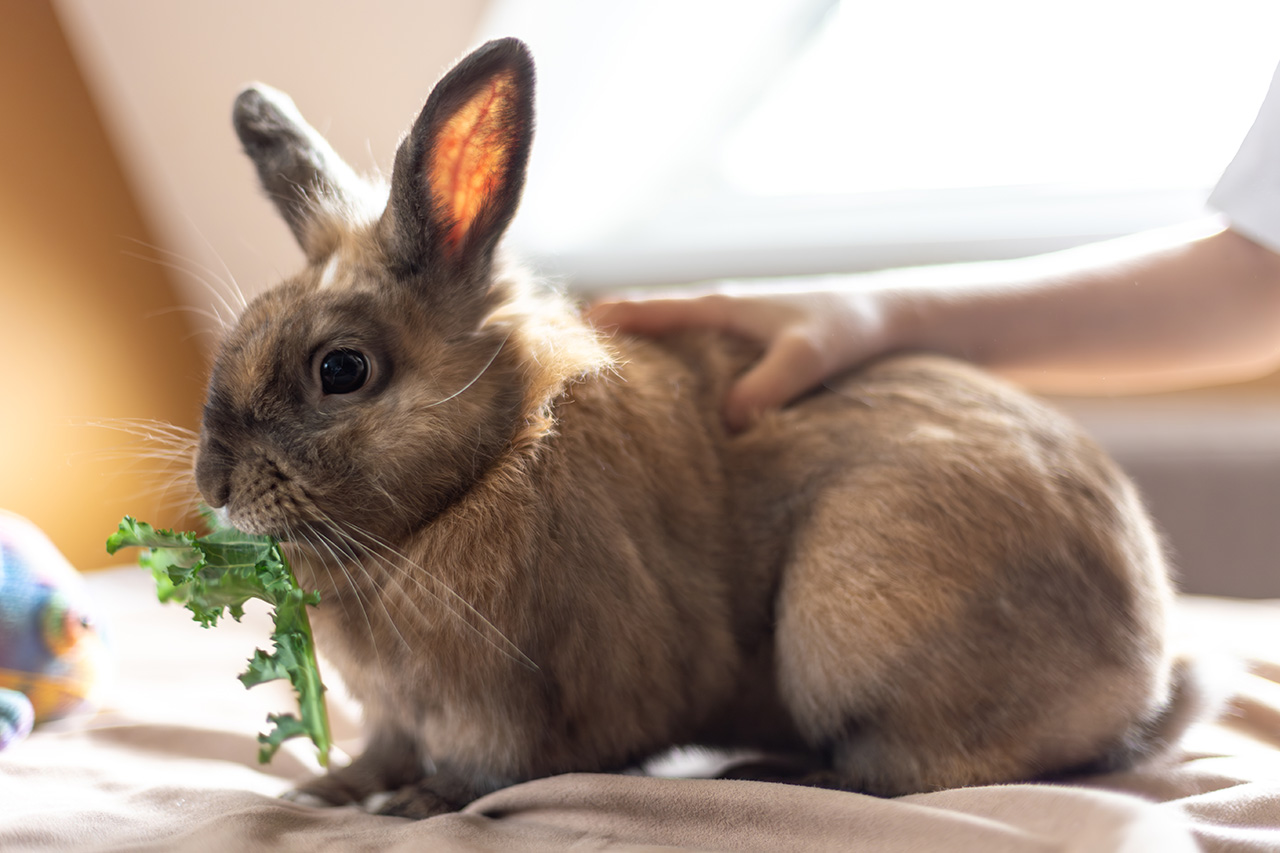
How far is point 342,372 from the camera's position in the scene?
0.79 m

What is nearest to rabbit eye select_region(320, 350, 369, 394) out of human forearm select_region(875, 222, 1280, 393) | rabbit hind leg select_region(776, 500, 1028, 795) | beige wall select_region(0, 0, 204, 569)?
beige wall select_region(0, 0, 204, 569)

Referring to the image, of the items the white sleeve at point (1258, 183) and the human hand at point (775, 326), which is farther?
the human hand at point (775, 326)

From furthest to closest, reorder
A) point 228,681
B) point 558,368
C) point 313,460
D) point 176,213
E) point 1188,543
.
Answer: point 176,213
point 228,681
point 1188,543
point 558,368
point 313,460

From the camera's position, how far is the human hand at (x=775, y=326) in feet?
3.21

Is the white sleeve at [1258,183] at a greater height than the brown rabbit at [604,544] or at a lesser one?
greater

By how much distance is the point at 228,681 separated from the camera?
1224 mm

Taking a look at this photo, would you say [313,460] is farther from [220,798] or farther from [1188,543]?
[1188,543]

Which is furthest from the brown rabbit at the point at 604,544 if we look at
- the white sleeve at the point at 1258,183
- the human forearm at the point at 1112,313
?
the white sleeve at the point at 1258,183

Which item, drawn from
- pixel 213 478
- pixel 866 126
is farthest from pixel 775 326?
pixel 213 478

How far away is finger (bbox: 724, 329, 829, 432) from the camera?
0.97 m

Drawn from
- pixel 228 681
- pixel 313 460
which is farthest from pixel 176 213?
pixel 313 460

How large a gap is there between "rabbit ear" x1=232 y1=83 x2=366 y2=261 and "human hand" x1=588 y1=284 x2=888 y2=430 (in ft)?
1.10

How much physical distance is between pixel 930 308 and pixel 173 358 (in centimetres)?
102

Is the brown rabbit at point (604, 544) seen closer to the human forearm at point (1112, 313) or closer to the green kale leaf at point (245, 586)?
the green kale leaf at point (245, 586)
